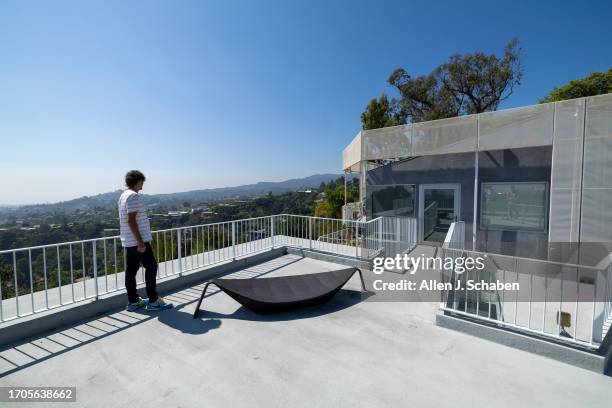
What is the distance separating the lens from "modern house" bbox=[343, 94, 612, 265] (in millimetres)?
4586

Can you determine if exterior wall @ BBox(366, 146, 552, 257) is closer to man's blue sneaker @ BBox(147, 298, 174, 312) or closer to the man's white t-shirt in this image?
man's blue sneaker @ BBox(147, 298, 174, 312)

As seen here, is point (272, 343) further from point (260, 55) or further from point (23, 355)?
point (260, 55)

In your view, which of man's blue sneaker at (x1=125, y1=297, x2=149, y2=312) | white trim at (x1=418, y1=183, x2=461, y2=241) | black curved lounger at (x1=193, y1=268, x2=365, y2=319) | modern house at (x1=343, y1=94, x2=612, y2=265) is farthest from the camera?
white trim at (x1=418, y1=183, x2=461, y2=241)

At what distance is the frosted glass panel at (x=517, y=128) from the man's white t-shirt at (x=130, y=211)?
6.35 m

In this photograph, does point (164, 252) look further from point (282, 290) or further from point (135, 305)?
point (282, 290)

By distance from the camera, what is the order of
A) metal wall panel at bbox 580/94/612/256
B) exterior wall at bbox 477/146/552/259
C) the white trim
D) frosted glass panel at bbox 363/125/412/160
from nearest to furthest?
metal wall panel at bbox 580/94/612/256, exterior wall at bbox 477/146/552/259, frosted glass panel at bbox 363/125/412/160, the white trim

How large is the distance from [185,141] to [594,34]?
18.5 m

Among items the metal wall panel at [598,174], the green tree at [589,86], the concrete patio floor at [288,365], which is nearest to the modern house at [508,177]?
the metal wall panel at [598,174]

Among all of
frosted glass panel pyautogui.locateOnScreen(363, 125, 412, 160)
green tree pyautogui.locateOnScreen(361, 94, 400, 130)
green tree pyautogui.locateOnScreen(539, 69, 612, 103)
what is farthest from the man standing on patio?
green tree pyautogui.locateOnScreen(539, 69, 612, 103)

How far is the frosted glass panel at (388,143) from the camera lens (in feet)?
22.4

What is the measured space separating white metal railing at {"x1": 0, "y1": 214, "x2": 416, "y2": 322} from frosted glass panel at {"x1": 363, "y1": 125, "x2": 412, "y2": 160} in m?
2.02

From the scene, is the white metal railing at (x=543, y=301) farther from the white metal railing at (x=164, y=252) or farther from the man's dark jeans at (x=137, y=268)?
the man's dark jeans at (x=137, y=268)

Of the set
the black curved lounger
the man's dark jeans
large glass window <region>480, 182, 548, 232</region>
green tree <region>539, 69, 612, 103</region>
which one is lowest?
the black curved lounger

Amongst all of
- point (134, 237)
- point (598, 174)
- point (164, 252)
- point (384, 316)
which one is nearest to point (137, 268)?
point (134, 237)
